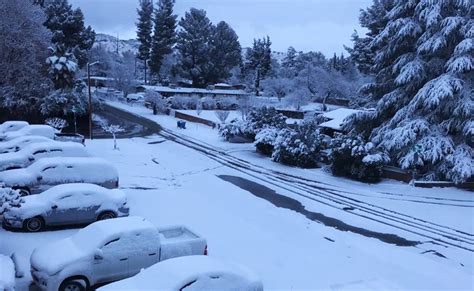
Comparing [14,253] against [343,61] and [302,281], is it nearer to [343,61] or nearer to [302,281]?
[302,281]

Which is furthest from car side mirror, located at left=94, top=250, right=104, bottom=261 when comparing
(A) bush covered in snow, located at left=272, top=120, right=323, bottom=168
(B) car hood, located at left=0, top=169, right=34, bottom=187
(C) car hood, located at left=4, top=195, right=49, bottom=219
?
(A) bush covered in snow, located at left=272, top=120, right=323, bottom=168

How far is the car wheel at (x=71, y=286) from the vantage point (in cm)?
1049

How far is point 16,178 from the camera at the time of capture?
1850 cm

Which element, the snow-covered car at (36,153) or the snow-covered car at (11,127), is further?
the snow-covered car at (11,127)

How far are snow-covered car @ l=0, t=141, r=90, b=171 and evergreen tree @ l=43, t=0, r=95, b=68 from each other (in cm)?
3993

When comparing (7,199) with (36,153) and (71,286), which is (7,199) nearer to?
(71,286)

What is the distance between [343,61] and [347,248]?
11392 cm

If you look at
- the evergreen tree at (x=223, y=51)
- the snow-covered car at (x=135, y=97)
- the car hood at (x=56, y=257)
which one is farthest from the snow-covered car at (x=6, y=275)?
the evergreen tree at (x=223, y=51)

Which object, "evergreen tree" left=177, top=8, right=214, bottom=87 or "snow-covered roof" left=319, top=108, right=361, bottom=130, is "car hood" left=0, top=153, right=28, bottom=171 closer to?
"snow-covered roof" left=319, top=108, right=361, bottom=130

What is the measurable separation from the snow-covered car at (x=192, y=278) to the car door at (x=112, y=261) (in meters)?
2.01

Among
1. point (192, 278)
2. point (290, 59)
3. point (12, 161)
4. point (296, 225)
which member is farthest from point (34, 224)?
point (290, 59)

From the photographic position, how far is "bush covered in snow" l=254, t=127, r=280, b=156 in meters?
34.5

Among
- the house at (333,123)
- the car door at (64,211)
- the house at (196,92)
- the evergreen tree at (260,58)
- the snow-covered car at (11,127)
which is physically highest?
the evergreen tree at (260,58)

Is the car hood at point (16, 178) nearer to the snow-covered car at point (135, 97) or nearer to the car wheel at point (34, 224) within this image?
the car wheel at point (34, 224)
